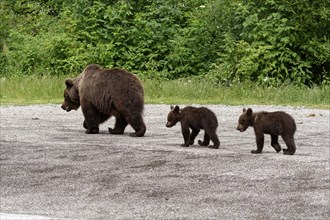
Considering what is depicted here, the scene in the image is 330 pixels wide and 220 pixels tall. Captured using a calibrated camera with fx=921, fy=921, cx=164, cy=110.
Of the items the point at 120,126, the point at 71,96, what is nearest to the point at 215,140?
the point at 120,126

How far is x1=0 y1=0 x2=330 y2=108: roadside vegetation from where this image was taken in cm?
2100

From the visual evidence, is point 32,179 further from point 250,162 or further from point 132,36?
point 132,36

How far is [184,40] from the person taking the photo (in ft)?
87.1

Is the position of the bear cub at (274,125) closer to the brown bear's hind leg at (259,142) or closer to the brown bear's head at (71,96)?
the brown bear's hind leg at (259,142)

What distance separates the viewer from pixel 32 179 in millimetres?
10328

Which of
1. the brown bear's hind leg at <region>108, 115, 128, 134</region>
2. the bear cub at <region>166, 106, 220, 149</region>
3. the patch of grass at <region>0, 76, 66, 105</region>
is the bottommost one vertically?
the patch of grass at <region>0, 76, 66, 105</region>

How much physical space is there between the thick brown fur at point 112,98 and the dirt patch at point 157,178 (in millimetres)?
270

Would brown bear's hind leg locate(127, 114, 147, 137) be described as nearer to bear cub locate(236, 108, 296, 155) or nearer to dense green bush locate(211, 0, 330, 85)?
bear cub locate(236, 108, 296, 155)

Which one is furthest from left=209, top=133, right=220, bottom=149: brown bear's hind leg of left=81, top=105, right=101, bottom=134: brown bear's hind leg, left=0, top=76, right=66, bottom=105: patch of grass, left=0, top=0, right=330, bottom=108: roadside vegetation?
left=0, top=76, right=66, bottom=105: patch of grass

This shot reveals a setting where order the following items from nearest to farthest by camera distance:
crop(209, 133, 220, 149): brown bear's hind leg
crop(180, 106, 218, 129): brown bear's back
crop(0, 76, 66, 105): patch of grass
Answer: crop(180, 106, 218, 129): brown bear's back, crop(209, 133, 220, 149): brown bear's hind leg, crop(0, 76, 66, 105): patch of grass

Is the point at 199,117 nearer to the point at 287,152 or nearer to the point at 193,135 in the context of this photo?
the point at 193,135

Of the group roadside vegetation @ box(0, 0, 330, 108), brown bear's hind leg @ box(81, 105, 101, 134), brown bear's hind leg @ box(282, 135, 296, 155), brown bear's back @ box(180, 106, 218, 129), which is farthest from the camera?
roadside vegetation @ box(0, 0, 330, 108)

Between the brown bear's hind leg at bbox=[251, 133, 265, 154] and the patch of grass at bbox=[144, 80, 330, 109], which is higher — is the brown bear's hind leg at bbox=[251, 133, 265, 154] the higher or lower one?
the higher one

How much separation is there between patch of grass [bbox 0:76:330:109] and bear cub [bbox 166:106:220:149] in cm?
690
